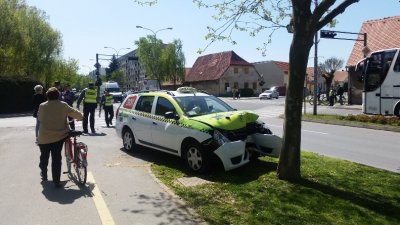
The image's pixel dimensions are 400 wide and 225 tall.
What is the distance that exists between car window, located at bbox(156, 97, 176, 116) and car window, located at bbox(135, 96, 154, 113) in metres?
0.35

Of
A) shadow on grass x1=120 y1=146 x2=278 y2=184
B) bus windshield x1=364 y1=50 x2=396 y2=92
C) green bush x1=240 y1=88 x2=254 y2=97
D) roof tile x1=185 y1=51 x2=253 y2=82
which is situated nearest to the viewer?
shadow on grass x1=120 y1=146 x2=278 y2=184

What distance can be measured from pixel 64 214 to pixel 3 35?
35.7m

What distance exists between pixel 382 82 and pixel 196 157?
14504 mm

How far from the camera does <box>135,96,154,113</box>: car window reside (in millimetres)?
9969

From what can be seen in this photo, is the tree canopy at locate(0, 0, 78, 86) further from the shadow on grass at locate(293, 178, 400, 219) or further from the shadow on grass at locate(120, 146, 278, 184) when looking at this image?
the shadow on grass at locate(293, 178, 400, 219)

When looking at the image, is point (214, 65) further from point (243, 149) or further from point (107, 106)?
point (243, 149)

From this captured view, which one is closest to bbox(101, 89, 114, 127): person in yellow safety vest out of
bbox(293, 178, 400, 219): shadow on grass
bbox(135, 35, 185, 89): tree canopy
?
bbox(293, 178, 400, 219): shadow on grass

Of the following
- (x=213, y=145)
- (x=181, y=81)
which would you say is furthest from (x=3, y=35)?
(x=181, y=81)

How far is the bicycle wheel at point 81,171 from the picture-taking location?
7195 millimetres

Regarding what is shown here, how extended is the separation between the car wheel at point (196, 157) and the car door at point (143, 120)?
1.63 meters

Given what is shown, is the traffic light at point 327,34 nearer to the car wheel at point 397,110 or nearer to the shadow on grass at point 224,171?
the car wheel at point 397,110

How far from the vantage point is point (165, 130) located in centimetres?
901

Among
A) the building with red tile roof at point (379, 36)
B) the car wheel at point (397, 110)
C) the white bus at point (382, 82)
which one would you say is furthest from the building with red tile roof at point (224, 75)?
the car wheel at point (397, 110)

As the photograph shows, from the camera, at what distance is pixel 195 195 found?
6410mm
